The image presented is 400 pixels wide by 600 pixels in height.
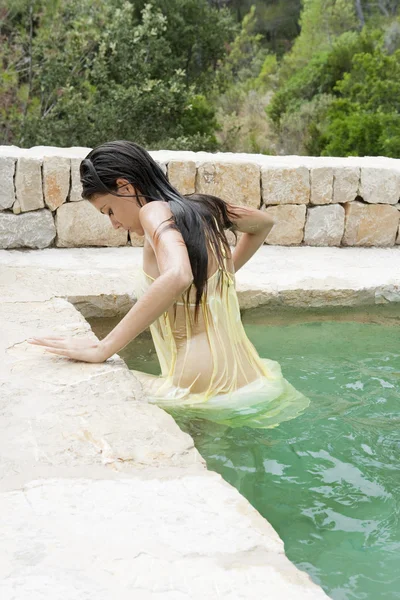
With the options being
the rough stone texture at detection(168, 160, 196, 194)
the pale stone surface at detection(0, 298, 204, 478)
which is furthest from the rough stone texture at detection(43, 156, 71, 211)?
the pale stone surface at detection(0, 298, 204, 478)

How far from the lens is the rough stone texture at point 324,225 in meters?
5.76

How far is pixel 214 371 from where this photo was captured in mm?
2877

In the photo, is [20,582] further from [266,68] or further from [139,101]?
[266,68]

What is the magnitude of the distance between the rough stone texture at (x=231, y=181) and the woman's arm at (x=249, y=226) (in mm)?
2302

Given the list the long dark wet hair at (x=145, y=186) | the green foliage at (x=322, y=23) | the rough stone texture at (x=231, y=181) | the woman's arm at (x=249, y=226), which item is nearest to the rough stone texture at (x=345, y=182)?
the rough stone texture at (x=231, y=181)

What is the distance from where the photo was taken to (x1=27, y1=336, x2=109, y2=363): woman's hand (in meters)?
2.73

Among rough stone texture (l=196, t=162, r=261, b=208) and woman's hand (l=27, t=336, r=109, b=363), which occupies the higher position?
rough stone texture (l=196, t=162, r=261, b=208)

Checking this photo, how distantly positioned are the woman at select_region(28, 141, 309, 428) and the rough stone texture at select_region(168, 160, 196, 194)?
8.07 feet

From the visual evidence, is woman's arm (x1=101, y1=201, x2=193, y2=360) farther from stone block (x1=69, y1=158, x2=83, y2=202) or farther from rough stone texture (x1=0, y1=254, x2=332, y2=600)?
stone block (x1=69, y1=158, x2=83, y2=202)

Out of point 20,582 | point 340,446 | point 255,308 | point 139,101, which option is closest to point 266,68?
point 139,101

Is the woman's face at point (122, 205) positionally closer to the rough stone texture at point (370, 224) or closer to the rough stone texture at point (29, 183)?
the rough stone texture at point (29, 183)

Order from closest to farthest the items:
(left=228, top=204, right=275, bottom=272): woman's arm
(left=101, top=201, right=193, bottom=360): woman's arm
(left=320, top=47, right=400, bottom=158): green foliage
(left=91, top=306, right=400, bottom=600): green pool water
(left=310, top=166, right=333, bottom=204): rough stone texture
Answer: (left=91, top=306, right=400, bottom=600): green pool water < (left=101, top=201, right=193, bottom=360): woman's arm < (left=228, top=204, right=275, bottom=272): woman's arm < (left=310, top=166, right=333, bottom=204): rough stone texture < (left=320, top=47, right=400, bottom=158): green foliage

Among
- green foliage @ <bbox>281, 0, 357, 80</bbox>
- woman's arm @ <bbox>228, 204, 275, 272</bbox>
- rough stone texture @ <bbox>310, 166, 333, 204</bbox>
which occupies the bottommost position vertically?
rough stone texture @ <bbox>310, 166, 333, 204</bbox>

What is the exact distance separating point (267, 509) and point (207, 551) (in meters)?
0.71
